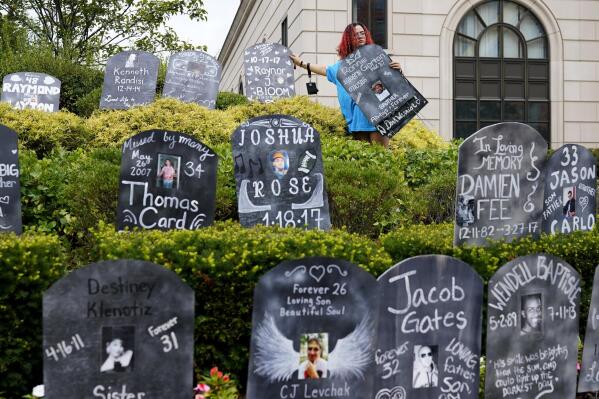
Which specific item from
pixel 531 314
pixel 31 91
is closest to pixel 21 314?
pixel 531 314

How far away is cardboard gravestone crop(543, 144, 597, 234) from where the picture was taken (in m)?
5.34

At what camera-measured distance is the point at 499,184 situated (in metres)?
4.84

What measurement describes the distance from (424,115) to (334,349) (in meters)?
14.5

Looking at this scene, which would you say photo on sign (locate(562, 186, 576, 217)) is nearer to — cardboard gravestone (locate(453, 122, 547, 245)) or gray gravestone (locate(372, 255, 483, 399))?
cardboard gravestone (locate(453, 122, 547, 245))

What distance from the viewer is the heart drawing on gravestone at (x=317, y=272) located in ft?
11.3

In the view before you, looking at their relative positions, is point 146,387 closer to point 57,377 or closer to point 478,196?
point 57,377

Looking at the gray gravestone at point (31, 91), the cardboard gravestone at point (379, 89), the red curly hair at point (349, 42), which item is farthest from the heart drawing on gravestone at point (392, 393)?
the gray gravestone at point (31, 91)

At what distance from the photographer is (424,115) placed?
17.5 metres

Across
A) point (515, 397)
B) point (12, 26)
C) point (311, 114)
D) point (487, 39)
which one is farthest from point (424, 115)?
point (515, 397)

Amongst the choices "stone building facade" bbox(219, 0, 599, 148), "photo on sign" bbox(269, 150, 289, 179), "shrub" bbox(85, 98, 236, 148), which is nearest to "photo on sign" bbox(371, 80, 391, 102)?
"shrub" bbox(85, 98, 236, 148)

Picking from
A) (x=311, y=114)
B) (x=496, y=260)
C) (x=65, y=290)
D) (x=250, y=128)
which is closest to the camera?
(x=65, y=290)

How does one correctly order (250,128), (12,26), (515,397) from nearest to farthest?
(515,397)
(250,128)
(12,26)

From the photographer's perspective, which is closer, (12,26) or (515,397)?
(515,397)

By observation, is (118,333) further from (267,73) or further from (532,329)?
(267,73)
